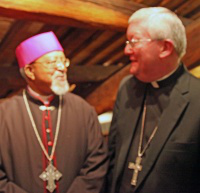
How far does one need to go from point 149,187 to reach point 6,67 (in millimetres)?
1976

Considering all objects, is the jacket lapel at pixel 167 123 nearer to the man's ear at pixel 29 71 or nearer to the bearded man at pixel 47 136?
the bearded man at pixel 47 136

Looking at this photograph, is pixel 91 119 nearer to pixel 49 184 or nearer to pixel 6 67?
pixel 49 184

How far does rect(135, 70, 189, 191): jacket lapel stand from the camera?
152 centimetres

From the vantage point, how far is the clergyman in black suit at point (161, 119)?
4.93ft

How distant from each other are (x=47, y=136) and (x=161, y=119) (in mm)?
697

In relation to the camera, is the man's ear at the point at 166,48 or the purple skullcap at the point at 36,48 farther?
the purple skullcap at the point at 36,48

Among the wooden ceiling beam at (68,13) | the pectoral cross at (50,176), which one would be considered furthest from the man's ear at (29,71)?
the pectoral cross at (50,176)

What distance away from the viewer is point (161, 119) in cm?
157

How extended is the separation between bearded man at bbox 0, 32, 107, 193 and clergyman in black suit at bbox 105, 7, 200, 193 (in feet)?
0.72

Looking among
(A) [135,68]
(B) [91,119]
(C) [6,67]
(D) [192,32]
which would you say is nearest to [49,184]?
(B) [91,119]

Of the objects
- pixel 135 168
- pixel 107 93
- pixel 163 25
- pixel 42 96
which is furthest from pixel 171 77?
pixel 107 93

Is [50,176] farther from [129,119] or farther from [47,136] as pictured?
[129,119]

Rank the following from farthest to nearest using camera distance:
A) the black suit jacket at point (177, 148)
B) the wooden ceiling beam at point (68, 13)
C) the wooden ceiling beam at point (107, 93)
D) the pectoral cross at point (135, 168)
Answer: the wooden ceiling beam at point (107, 93), the wooden ceiling beam at point (68, 13), the pectoral cross at point (135, 168), the black suit jacket at point (177, 148)

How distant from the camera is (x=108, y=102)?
3.36 m
